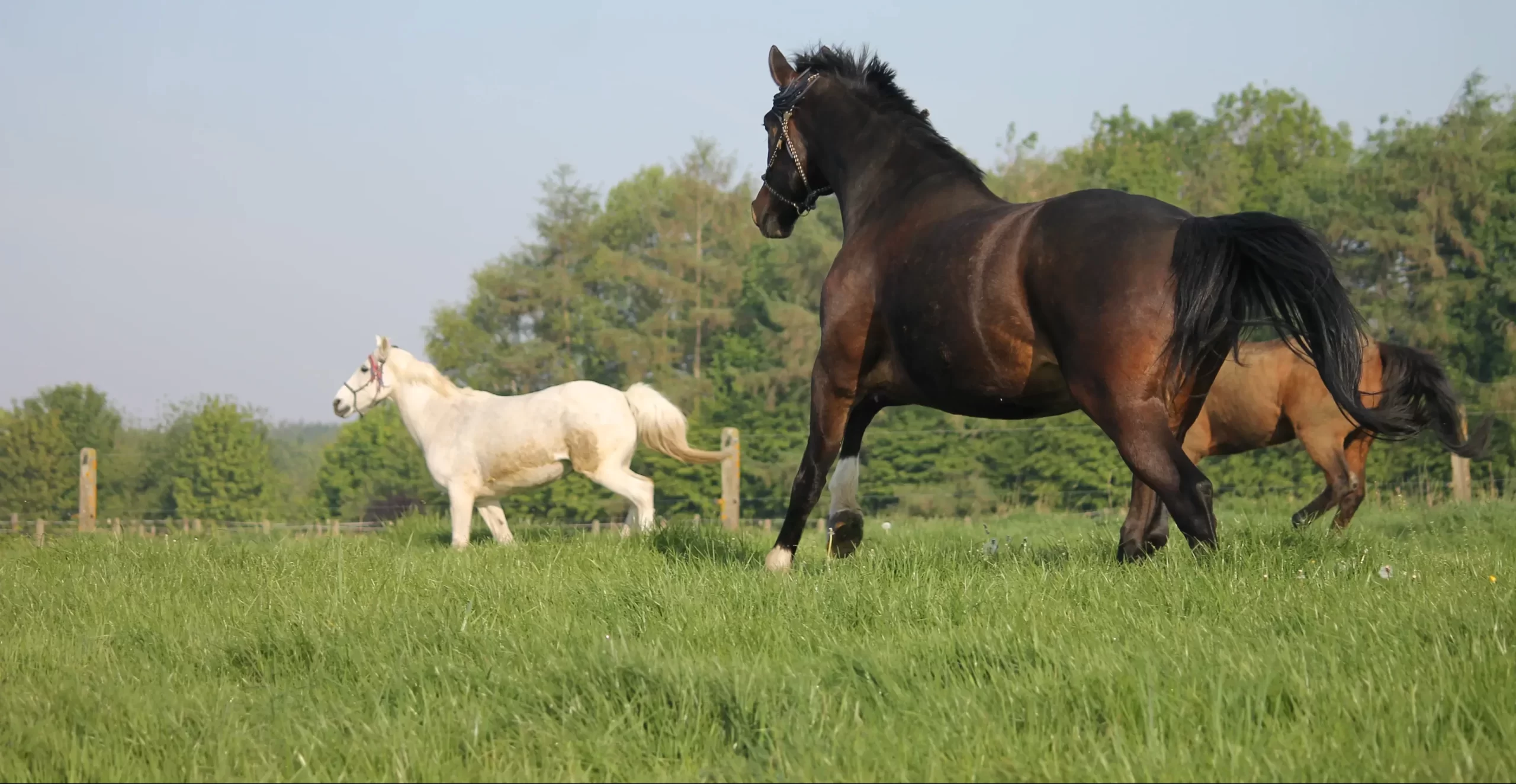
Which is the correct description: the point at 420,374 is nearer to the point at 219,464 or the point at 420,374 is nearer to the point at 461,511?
the point at 461,511

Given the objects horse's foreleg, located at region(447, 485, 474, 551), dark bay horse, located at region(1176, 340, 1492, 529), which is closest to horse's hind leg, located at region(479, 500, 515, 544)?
horse's foreleg, located at region(447, 485, 474, 551)

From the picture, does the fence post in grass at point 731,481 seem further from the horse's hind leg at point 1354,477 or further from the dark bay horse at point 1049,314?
the dark bay horse at point 1049,314

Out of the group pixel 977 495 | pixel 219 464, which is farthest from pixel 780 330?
pixel 219 464

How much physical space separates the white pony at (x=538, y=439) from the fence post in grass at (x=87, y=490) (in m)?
10.6

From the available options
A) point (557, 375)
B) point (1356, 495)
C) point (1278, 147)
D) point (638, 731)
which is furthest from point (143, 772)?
point (1278, 147)

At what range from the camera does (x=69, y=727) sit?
3.55 m

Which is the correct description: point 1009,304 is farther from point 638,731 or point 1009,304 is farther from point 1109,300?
point 638,731

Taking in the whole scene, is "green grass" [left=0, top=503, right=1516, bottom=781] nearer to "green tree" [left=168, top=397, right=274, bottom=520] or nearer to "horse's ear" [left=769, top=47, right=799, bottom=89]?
"horse's ear" [left=769, top=47, right=799, bottom=89]

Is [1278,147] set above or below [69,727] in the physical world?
above

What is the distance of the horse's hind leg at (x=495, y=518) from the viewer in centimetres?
1088

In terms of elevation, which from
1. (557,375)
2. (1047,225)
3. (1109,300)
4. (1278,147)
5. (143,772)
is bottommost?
(143,772)

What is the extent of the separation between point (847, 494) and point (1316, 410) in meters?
7.25

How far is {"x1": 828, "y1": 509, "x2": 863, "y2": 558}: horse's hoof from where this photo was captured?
6.46m

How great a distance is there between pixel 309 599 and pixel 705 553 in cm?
216
